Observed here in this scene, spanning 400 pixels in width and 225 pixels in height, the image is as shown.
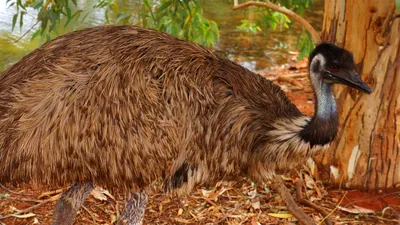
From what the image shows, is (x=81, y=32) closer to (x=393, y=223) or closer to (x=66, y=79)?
(x=66, y=79)

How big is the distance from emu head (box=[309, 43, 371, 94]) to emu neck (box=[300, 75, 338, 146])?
36 mm

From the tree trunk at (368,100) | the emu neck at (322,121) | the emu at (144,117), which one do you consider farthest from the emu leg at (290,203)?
the emu neck at (322,121)

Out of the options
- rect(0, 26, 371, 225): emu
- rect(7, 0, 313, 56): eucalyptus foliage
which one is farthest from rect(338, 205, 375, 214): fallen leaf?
rect(7, 0, 313, 56): eucalyptus foliage

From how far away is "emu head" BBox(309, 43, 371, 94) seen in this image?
288cm

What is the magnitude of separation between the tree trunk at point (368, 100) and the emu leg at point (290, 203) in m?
0.35

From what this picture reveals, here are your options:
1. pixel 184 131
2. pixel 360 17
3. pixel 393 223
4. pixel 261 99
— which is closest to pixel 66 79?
pixel 184 131

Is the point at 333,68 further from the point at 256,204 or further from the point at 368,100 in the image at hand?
the point at 256,204

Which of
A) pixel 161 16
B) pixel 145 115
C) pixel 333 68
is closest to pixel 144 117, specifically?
pixel 145 115

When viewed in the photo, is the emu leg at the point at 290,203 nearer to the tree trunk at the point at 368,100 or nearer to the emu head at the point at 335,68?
the tree trunk at the point at 368,100

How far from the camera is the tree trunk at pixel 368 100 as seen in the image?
357 centimetres

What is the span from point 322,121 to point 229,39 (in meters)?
5.73

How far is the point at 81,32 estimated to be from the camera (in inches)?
116

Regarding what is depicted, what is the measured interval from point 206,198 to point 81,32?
1.59m

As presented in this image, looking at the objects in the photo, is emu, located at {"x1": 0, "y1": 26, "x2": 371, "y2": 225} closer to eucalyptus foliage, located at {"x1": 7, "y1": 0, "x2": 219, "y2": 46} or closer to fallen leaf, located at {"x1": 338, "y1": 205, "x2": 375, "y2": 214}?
fallen leaf, located at {"x1": 338, "y1": 205, "x2": 375, "y2": 214}
